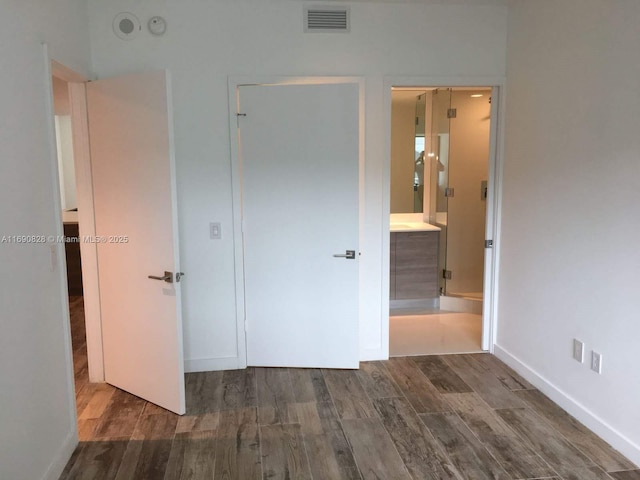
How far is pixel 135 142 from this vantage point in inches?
112

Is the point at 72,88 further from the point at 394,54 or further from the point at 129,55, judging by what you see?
the point at 394,54

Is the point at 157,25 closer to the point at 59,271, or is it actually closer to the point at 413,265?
the point at 59,271

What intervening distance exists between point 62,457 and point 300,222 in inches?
77.4

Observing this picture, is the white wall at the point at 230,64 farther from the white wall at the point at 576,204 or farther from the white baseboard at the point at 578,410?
the white baseboard at the point at 578,410

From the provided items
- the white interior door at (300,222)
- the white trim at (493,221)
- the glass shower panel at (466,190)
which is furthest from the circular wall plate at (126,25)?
the glass shower panel at (466,190)

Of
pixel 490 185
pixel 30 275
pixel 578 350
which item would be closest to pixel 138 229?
pixel 30 275

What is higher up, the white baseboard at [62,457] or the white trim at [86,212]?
the white trim at [86,212]

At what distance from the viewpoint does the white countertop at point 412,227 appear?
16.8 ft

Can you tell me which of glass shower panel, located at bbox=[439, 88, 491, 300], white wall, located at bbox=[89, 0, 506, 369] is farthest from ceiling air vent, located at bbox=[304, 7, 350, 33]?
glass shower panel, located at bbox=[439, 88, 491, 300]

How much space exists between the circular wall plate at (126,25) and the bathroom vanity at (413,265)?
3.01 metres

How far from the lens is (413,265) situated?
5.18 metres

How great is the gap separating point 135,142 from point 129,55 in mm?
821

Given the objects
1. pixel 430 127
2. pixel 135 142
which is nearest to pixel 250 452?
pixel 135 142

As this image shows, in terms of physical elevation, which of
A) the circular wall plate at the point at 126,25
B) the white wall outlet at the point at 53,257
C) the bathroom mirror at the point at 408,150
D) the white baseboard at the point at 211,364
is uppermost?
the circular wall plate at the point at 126,25
